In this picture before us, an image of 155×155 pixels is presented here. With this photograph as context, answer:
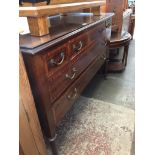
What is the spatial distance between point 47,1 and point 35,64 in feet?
1.31

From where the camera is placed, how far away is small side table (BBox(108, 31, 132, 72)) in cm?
206

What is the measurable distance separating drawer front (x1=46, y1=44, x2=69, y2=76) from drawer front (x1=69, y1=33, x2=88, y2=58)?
0.07 meters

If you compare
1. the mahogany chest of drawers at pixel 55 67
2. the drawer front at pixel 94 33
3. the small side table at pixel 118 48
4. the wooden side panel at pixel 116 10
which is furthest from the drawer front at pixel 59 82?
the wooden side panel at pixel 116 10

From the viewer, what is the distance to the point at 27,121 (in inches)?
28.1

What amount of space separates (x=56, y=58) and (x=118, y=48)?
1.70 m

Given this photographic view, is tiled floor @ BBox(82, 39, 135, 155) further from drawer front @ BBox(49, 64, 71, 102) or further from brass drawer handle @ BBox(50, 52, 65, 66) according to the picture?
brass drawer handle @ BBox(50, 52, 65, 66)

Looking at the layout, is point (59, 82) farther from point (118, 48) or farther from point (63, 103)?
point (118, 48)

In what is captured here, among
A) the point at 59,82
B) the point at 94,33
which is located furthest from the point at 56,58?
the point at 94,33

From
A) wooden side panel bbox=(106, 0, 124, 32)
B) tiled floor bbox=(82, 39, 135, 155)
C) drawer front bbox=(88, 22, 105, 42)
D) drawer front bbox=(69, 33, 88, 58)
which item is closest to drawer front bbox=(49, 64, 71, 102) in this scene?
drawer front bbox=(69, 33, 88, 58)

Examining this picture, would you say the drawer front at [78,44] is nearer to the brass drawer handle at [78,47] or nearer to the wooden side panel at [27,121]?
the brass drawer handle at [78,47]

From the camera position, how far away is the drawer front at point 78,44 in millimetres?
997
